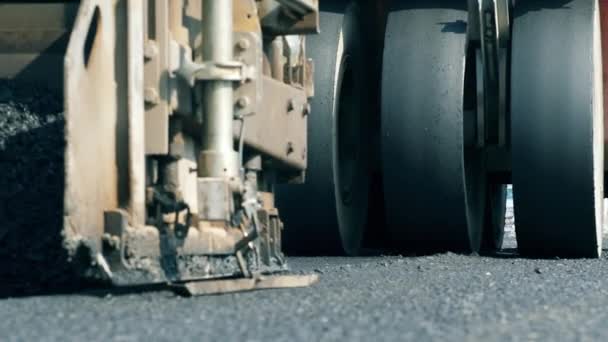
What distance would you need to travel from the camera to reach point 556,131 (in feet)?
19.0

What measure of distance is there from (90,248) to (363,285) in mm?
975

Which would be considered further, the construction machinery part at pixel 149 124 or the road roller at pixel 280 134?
the road roller at pixel 280 134

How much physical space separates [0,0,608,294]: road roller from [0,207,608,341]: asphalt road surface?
0.17 meters

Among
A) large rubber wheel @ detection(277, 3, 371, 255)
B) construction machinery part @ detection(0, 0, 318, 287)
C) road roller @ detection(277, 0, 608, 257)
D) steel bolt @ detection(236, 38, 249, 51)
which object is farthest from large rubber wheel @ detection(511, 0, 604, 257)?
steel bolt @ detection(236, 38, 249, 51)

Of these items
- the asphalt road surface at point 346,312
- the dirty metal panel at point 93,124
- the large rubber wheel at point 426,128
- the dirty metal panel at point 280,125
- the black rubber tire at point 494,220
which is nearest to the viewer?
Answer: the asphalt road surface at point 346,312

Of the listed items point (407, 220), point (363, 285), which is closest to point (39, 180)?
point (363, 285)

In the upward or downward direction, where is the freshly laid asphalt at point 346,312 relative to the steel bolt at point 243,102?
downward

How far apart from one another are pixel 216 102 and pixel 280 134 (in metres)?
0.88

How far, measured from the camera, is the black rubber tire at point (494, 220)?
24.0ft

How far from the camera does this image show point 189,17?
4.29 m

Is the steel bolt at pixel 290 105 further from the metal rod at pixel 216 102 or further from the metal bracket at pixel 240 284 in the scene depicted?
the metal rod at pixel 216 102

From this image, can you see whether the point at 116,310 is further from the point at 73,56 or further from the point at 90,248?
the point at 73,56

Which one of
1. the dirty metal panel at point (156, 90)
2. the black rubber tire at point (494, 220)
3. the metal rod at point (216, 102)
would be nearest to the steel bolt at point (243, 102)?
the metal rod at point (216, 102)

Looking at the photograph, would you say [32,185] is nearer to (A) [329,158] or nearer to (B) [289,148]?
(B) [289,148]
